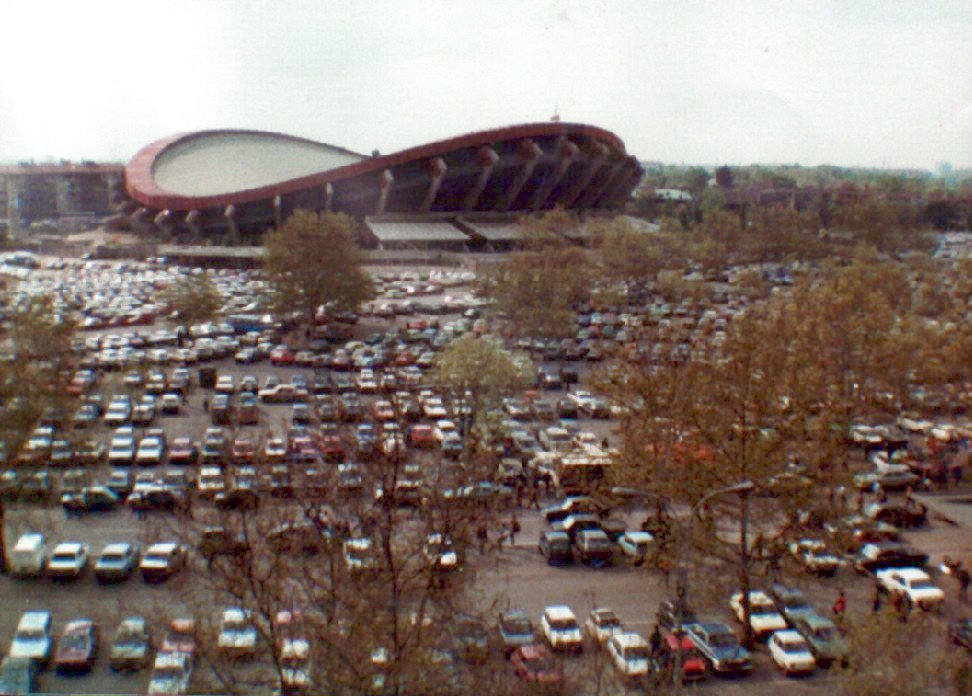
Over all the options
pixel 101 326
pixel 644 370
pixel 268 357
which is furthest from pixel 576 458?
pixel 101 326

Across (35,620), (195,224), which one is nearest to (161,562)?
(35,620)

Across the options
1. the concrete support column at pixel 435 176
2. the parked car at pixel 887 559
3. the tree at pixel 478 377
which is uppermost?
the concrete support column at pixel 435 176

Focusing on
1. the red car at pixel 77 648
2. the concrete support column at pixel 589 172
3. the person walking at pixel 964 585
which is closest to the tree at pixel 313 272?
the red car at pixel 77 648

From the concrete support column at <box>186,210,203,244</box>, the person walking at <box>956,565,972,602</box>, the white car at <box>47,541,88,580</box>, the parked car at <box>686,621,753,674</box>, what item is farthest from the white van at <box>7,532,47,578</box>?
the concrete support column at <box>186,210,203,244</box>

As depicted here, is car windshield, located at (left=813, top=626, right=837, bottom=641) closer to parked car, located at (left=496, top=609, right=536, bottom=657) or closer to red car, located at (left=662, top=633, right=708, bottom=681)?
red car, located at (left=662, top=633, right=708, bottom=681)

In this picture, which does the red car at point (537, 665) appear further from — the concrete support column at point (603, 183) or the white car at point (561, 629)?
the concrete support column at point (603, 183)

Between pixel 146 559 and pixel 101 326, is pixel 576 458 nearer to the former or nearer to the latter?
pixel 146 559
